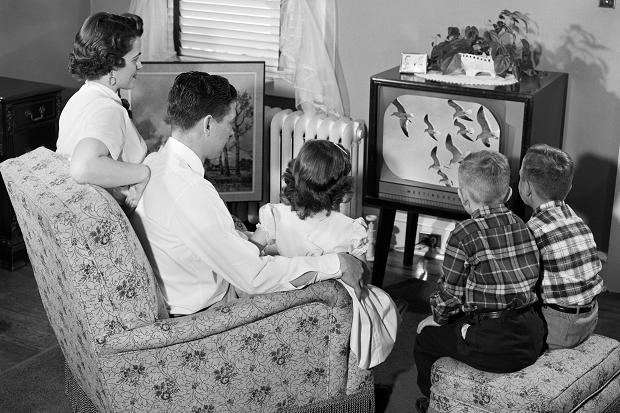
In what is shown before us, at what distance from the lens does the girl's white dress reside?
2.82 meters

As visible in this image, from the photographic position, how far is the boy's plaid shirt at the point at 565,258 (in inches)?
115

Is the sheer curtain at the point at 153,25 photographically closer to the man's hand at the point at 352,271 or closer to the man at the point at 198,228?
the man at the point at 198,228

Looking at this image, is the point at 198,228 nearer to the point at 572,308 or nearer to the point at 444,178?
the point at 572,308

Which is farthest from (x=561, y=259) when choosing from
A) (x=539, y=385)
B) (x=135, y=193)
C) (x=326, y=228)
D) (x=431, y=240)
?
(x=431, y=240)

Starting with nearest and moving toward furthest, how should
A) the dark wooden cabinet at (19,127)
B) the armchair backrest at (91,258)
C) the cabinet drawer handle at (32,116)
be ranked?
the armchair backrest at (91,258), the dark wooden cabinet at (19,127), the cabinet drawer handle at (32,116)

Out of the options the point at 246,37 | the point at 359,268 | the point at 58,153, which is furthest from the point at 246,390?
the point at 246,37

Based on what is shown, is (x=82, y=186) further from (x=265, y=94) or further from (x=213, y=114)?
(x=265, y=94)

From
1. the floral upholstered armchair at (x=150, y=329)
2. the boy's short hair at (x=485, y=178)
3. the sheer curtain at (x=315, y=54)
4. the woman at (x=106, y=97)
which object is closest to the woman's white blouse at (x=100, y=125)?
A: the woman at (x=106, y=97)

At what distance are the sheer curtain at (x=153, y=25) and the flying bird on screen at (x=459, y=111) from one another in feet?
6.11

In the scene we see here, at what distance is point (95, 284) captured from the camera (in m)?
2.42

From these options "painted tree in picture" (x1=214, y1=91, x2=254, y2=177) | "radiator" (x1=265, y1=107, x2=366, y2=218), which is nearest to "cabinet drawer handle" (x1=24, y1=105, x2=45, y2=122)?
"painted tree in picture" (x1=214, y1=91, x2=254, y2=177)

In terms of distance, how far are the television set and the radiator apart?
430mm

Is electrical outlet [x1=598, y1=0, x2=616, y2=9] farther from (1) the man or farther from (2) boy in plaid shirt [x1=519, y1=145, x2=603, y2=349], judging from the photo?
(1) the man

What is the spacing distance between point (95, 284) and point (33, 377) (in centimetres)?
127
